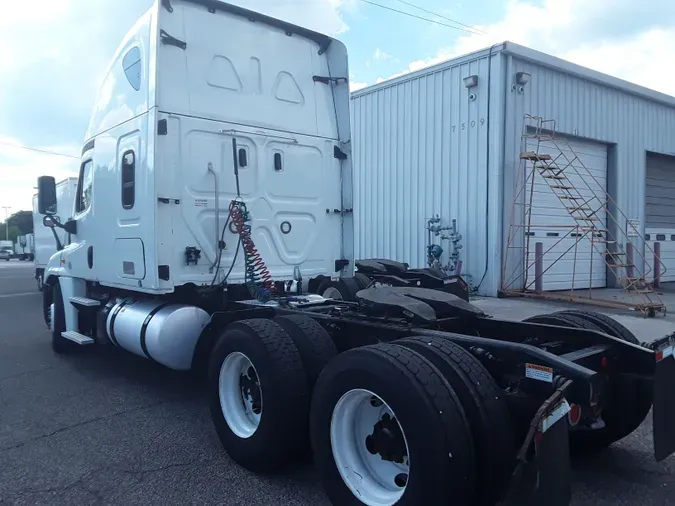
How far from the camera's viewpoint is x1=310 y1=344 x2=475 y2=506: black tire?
2.84 m

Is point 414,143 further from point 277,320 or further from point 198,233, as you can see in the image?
point 277,320

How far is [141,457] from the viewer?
452 cm

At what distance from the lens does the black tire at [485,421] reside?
2916 millimetres

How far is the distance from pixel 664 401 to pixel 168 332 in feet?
13.2

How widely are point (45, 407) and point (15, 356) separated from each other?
3.00 m

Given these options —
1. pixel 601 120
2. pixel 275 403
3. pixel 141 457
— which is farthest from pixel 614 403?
pixel 601 120

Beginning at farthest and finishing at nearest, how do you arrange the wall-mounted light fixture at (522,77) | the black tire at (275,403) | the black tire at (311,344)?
1. the wall-mounted light fixture at (522,77)
2. the black tire at (311,344)
3. the black tire at (275,403)

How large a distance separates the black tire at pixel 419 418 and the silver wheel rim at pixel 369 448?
0.21ft

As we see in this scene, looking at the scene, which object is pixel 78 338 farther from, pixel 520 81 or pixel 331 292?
pixel 520 81

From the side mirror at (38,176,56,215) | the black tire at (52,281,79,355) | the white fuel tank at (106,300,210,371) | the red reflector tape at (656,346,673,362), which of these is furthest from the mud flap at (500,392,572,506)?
the black tire at (52,281,79,355)

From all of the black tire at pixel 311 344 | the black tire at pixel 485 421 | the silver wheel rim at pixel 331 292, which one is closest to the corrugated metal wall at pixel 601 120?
the silver wheel rim at pixel 331 292

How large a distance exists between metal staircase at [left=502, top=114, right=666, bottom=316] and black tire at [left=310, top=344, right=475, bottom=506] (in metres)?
9.44

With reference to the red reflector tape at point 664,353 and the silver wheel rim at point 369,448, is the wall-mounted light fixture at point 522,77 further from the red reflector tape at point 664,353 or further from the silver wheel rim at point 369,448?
the silver wheel rim at point 369,448

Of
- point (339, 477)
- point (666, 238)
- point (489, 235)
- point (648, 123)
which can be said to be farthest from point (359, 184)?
point (339, 477)
